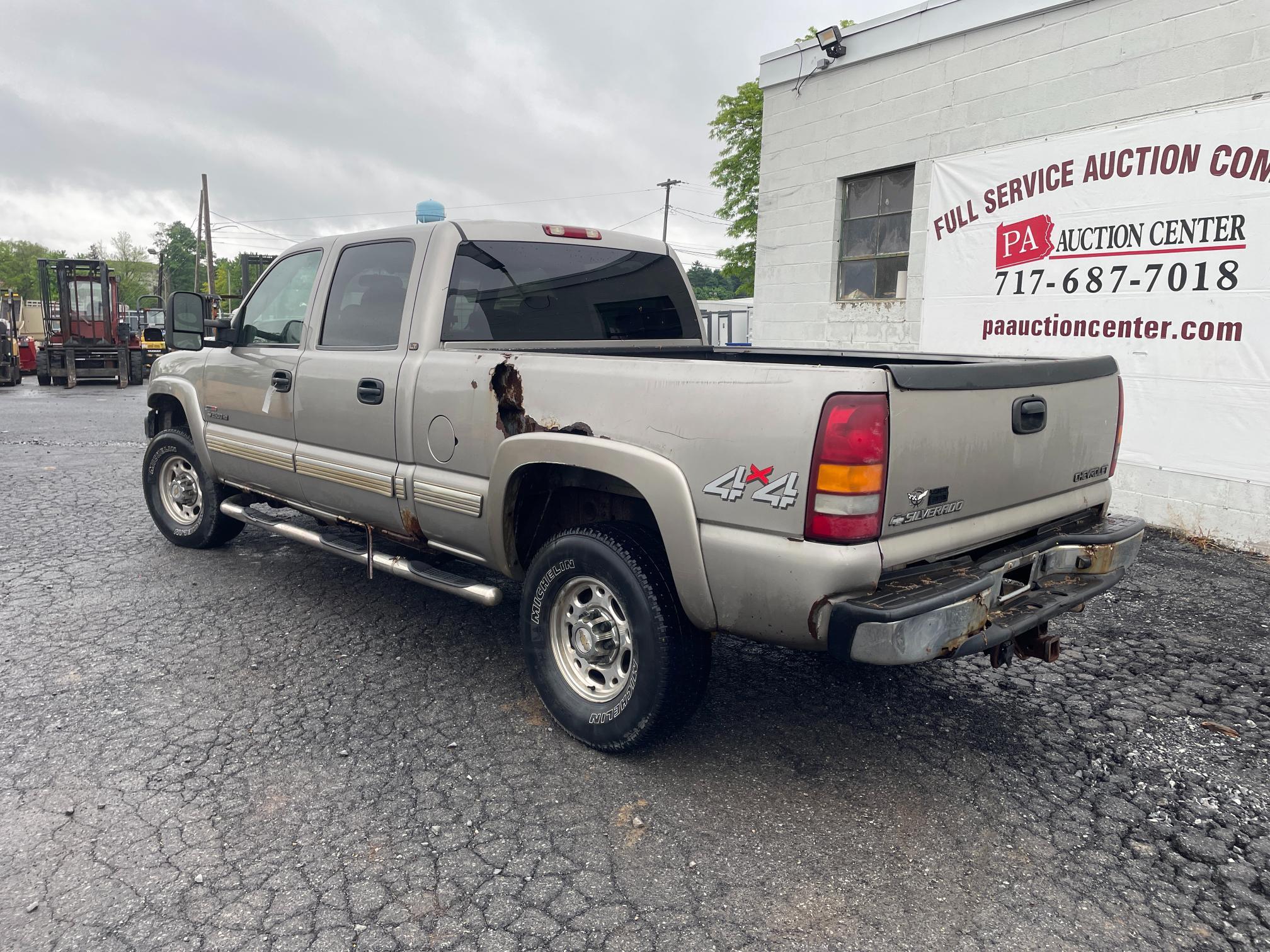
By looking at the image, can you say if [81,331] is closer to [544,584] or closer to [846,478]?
[544,584]

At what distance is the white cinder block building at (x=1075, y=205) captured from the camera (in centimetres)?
621

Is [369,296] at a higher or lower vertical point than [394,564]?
higher

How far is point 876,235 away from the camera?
340 inches

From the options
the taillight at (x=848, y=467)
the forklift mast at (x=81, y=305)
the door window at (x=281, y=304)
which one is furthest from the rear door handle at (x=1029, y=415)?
the forklift mast at (x=81, y=305)

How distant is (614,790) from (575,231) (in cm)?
273

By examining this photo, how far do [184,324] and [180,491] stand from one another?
4.32 ft

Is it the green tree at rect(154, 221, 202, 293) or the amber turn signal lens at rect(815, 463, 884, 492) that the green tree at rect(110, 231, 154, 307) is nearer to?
the green tree at rect(154, 221, 202, 293)

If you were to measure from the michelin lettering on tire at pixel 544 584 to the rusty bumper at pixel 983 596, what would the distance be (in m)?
1.05

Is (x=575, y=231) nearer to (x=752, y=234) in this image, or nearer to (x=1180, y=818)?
(x=1180, y=818)

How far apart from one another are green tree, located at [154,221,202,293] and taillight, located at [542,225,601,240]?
117 m

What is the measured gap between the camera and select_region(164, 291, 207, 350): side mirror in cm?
519

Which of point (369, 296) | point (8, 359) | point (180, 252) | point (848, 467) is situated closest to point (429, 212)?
point (369, 296)

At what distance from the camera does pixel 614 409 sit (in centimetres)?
312

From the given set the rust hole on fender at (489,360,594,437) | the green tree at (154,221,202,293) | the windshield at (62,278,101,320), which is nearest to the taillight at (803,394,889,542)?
the rust hole on fender at (489,360,594,437)
